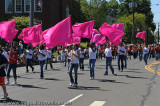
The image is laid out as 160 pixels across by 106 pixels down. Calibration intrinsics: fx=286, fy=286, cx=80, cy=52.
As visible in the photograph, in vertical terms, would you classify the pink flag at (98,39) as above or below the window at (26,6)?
below

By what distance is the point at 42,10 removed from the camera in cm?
4222

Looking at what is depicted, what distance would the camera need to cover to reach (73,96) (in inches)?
350

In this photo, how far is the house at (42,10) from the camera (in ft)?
138

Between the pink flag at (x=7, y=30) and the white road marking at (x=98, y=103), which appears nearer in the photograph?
the white road marking at (x=98, y=103)

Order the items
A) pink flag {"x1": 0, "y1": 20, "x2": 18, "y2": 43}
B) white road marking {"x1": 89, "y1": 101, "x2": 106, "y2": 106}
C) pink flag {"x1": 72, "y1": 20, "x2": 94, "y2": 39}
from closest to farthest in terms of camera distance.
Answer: white road marking {"x1": 89, "y1": 101, "x2": 106, "y2": 106}
pink flag {"x1": 0, "y1": 20, "x2": 18, "y2": 43}
pink flag {"x1": 72, "y1": 20, "x2": 94, "y2": 39}

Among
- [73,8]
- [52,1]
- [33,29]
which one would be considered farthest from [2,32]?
[73,8]

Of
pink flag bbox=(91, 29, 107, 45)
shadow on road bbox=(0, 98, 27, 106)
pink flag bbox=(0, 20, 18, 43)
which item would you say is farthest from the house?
shadow on road bbox=(0, 98, 27, 106)

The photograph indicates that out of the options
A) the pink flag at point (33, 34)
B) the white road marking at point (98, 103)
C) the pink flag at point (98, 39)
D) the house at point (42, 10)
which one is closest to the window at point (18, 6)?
the house at point (42, 10)

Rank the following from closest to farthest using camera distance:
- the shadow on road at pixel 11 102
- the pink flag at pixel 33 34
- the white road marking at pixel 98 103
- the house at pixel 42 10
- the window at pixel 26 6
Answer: the white road marking at pixel 98 103
the shadow on road at pixel 11 102
the pink flag at pixel 33 34
the house at pixel 42 10
the window at pixel 26 6

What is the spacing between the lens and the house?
1656 inches

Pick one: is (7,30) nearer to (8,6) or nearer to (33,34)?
(33,34)

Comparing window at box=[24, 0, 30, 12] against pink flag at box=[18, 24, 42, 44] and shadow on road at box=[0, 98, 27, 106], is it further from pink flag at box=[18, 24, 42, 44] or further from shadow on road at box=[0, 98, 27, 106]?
shadow on road at box=[0, 98, 27, 106]

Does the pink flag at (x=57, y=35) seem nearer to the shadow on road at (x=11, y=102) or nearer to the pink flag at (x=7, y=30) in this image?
the shadow on road at (x=11, y=102)

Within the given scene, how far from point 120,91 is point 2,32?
26.1ft
